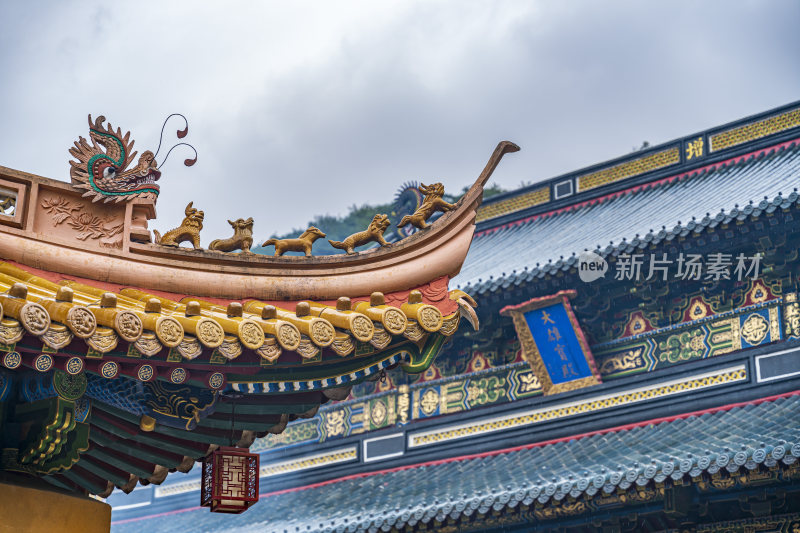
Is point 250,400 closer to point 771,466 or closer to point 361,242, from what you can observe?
point 361,242

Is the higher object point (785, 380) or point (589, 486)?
point (785, 380)

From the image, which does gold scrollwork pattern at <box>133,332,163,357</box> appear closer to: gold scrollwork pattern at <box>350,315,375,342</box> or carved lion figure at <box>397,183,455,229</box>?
gold scrollwork pattern at <box>350,315,375,342</box>

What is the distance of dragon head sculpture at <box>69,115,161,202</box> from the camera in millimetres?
5004

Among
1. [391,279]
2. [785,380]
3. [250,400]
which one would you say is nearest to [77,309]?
[250,400]

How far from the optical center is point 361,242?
558cm

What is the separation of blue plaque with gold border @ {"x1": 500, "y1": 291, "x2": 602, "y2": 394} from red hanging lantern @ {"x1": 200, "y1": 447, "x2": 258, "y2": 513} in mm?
7519

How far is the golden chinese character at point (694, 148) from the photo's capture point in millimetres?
15086

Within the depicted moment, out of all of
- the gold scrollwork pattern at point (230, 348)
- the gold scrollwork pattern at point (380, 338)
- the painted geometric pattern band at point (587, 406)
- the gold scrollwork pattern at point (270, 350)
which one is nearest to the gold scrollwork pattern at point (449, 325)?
the gold scrollwork pattern at point (380, 338)

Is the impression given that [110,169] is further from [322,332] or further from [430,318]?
[430,318]

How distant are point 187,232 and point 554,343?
8273mm

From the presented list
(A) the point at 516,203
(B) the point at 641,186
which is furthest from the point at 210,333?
(A) the point at 516,203

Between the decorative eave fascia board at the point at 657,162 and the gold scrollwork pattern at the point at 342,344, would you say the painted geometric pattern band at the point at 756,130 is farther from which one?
the gold scrollwork pattern at the point at 342,344

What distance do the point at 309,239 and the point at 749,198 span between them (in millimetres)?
8499

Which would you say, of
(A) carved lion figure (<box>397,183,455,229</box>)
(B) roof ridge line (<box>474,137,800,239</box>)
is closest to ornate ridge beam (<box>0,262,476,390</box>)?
(A) carved lion figure (<box>397,183,455,229</box>)
